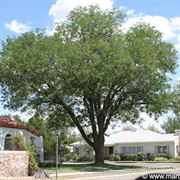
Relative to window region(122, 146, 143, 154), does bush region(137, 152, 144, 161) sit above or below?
below

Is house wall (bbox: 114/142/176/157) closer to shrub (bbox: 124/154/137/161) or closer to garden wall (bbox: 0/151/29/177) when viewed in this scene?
shrub (bbox: 124/154/137/161)

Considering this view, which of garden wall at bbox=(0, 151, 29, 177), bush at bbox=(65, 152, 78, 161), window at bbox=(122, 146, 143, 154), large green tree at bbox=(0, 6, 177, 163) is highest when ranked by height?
large green tree at bbox=(0, 6, 177, 163)

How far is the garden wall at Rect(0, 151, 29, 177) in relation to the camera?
Answer: 21.9m

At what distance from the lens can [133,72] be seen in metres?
29.9

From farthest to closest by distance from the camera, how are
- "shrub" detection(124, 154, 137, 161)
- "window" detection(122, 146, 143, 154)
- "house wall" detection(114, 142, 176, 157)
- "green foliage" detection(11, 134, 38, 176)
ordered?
"window" detection(122, 146, 143, 154)
"shrub" detection(124, 154, 137, 161)
"house wall" detection(114, 142, 176, 157)
"green foliage" detection(11, 134, 38, 176)

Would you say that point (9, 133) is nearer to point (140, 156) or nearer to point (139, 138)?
point (140, 156)

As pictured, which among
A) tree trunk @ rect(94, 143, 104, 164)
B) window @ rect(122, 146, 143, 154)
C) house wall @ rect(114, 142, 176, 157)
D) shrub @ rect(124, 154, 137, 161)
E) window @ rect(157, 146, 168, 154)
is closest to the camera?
tree trunk @ rect(94, 143, 104, 164)

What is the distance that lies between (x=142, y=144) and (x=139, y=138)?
2.78m

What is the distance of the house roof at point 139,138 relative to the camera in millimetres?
52469

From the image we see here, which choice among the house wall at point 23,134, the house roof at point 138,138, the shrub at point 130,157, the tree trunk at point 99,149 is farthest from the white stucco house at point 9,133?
the house roof at point 138,138

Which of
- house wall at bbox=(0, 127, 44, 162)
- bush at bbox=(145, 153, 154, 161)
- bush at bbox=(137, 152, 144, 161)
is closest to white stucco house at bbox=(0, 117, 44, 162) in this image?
house wall at bbox=(0, 127, 44, 162)

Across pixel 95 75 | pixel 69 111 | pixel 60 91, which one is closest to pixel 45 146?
pixel 69 111

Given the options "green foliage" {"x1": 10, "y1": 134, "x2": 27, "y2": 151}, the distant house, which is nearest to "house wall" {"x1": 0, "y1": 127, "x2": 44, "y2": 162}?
"green foliage" {"x1": 10, "y1": 134, "x2": 27, "y2": 151}

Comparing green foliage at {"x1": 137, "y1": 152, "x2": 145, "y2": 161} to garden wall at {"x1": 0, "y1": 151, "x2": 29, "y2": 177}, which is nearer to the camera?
garden wall at {"x1": 0, "y1": 151, "x2": 29, "y2": 177}
